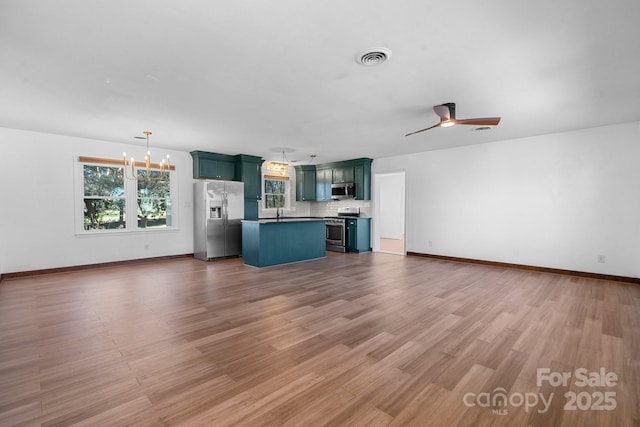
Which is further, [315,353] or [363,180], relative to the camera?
[363,180]

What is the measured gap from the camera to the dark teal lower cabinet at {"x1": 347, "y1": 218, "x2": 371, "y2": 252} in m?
7.80

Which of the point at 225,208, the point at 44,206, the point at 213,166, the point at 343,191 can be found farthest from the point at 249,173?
the point at 44,206

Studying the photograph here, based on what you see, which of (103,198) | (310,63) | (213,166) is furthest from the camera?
(213,166)

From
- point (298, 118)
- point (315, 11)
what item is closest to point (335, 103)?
point (298, 118)

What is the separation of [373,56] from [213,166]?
216 inches

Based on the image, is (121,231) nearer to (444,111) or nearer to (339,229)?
(339,229)

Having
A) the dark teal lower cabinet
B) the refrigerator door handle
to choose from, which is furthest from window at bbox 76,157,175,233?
the dark teal lower cabinet

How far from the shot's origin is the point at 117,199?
6.13 m

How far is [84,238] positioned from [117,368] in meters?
4.68

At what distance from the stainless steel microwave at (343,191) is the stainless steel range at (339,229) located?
0.39 m

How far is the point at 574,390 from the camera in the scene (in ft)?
6.48

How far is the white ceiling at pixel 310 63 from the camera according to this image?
78.7 inches

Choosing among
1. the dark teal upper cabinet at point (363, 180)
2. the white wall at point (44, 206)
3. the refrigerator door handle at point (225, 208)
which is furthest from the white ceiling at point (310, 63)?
the dark teal upper cabinet at point (363, 180)

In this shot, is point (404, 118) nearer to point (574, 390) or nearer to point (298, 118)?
point (298, 118)
